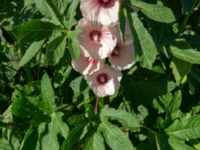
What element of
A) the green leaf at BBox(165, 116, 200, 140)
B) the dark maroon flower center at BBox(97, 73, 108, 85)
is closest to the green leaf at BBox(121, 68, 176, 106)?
the green leaf at BBox(165, 116, 200, 140)

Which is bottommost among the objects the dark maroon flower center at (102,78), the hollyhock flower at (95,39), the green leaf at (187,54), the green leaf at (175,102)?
the green leaf at (175,102)

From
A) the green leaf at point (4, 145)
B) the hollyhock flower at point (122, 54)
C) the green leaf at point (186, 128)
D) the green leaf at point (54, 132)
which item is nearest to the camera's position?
the hollyhock flower at point (122, 54)

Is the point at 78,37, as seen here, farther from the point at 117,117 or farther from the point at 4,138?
the point at 4,138

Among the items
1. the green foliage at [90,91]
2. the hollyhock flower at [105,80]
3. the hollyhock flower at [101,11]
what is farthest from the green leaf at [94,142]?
the hollyhock flower at [101,11]

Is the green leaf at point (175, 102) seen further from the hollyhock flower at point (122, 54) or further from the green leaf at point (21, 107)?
the green leaf at point (21, 107)

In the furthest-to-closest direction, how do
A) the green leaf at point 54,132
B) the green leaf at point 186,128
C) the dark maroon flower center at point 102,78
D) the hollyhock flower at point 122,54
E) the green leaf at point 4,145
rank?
1. the green leaf at point 4,145
2. the green leaf at point 186,128
3. the green leaf at point 54,132
4. the dark maroon flower center at point 102,78
5. the hollyhock flower at point 122,54

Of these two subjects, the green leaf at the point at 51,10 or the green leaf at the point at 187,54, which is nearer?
the green leaf at the point at 51,10

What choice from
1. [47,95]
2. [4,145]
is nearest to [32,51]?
[47,95]

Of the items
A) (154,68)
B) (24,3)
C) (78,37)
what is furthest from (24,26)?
(154,68)
